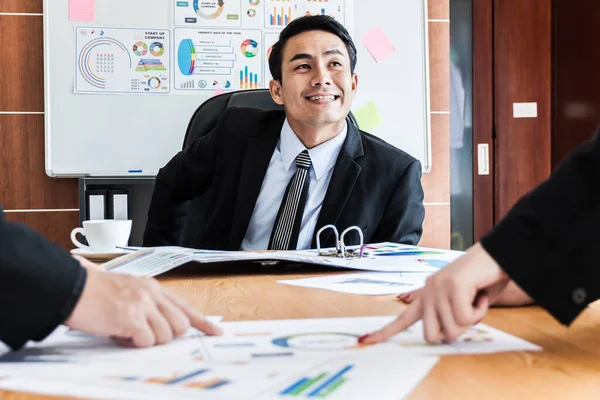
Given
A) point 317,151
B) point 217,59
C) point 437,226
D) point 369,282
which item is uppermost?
point 217,59

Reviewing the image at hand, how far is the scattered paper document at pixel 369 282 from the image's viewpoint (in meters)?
0.84

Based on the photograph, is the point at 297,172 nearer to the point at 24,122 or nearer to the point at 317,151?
the point at 317,151

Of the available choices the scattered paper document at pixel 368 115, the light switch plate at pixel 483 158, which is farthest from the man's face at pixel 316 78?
the light switch plate at pixel 483 158

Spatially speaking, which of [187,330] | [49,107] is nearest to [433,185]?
[49,107]

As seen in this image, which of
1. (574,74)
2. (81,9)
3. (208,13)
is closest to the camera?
(81,9)

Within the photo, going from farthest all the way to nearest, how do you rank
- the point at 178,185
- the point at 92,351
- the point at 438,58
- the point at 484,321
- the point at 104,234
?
the point at 438,58 < the point at 178,185 < the point at 104,234 < the point at 484,321 < the point at 92,351

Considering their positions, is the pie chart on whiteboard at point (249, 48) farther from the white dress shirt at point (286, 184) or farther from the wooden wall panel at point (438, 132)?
the white dress shirt at point (286, 184)

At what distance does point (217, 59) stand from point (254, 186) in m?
1.54

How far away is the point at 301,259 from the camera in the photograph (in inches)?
38.5

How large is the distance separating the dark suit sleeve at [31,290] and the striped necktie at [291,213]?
114cm

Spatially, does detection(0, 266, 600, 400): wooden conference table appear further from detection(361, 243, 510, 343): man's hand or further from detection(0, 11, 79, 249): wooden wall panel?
detection(0, 11, 79, 249): wooden wall panel

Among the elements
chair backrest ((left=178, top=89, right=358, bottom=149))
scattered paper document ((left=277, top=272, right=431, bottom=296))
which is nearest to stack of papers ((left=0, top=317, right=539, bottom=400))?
scattered paper document ((left=277, top=272, right=431, bottom=296))

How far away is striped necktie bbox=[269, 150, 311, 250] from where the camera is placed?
1.66 metres

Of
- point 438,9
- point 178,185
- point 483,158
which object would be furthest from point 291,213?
point 483,158
